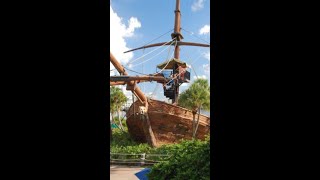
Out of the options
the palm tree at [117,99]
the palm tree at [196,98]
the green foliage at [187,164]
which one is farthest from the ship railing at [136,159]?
the green foliage at [187,164]

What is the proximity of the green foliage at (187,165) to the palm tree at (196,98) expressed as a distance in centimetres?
1147

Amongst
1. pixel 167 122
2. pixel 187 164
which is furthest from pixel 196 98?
pixel 187 164

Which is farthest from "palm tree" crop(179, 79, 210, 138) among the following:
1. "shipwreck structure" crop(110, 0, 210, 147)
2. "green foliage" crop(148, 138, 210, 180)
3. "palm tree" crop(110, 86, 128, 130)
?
"green foliage" crop(148, 138, 210, 180)

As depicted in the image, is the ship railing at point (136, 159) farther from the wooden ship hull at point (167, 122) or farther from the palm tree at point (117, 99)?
the palm tree at point (117, 99)

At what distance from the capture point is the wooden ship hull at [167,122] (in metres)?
17.5

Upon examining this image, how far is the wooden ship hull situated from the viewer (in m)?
17.5

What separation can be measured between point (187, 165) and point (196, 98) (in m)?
12.6

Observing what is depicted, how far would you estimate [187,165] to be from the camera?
14.5 ft

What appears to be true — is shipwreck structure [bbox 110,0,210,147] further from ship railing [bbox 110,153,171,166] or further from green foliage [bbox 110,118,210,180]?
green foliage [bbox 110,118,210,180]

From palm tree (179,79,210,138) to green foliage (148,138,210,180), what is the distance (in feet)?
37.6
